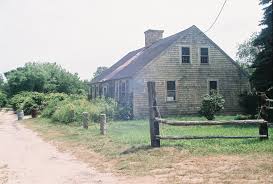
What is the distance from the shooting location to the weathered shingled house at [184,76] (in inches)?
1148

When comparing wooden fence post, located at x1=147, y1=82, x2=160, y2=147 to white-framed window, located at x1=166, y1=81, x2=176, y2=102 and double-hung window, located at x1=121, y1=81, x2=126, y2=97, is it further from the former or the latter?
double-hung window, located at x1=121, y1=81, x2=126, y2=97

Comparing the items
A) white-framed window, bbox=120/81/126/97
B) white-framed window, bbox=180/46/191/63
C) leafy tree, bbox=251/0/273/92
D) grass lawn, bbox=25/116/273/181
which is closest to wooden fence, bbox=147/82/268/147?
grass lawn, bbox=25/116/273/181

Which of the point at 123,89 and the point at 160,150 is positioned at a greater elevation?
the point at 123,89

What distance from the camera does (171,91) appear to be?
3003 centimetres

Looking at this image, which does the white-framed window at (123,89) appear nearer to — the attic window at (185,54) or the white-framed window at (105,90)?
the attic window at (185,54)

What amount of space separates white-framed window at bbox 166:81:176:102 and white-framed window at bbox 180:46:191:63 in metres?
1.91

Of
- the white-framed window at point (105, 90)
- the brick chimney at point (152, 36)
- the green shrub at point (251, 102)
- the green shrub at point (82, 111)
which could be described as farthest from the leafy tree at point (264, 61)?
the white-framed window at point (105, 90)

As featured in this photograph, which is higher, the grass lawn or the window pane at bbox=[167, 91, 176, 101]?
the window pane at bbox=[167, 91, 176, 101]

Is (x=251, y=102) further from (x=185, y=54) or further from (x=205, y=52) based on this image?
(x=185, y=54)

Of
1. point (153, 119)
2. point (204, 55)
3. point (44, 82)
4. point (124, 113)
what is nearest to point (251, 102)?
point (204, 55)

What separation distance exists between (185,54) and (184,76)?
65.3 inches

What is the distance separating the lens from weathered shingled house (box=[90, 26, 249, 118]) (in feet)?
95.7

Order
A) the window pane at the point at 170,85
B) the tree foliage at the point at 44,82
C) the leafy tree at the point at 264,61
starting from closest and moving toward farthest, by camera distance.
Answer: the leafy tree at the point at 264,61
the window pane at the point at 170,85
the tree foliage at the point at 44,82

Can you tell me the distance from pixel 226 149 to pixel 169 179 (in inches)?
149
